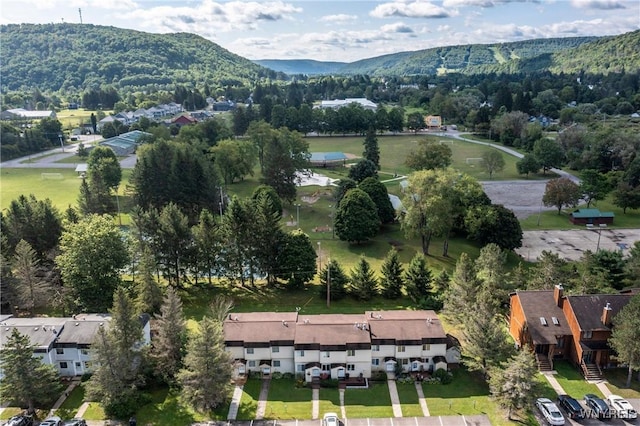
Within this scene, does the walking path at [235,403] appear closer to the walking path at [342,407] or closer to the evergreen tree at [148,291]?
the walking path at [342,407]

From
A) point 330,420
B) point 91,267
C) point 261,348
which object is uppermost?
point 91,267

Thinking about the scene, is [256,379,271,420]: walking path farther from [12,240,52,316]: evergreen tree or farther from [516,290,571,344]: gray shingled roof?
[12,240,52,316]: evergreen tree

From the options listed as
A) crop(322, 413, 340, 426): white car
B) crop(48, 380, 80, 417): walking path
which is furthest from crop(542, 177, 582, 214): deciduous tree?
crop(48, 380, 80, 417): walking path

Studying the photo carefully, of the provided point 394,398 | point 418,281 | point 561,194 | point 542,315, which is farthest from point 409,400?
point 561,194

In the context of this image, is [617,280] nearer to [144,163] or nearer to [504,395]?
[504,395]

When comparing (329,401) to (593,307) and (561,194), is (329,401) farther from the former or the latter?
(561,194)

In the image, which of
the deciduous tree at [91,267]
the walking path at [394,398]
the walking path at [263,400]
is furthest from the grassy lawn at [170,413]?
the deciduous tree at [91,267]
